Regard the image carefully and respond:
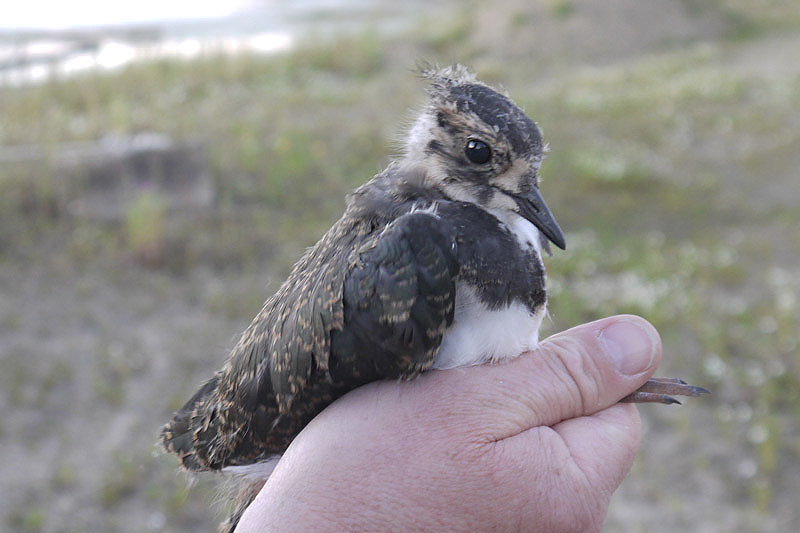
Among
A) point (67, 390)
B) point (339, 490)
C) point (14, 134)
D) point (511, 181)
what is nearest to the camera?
point (339, 490)

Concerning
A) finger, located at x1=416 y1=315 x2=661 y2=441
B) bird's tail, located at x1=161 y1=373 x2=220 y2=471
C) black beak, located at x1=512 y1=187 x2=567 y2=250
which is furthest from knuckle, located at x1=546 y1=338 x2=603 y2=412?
bird's tail, located at x1=161 y1=373 x2=220 y2=471

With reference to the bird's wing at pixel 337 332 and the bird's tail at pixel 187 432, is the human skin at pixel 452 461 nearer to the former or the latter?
the bird's wing at pixel 337 332

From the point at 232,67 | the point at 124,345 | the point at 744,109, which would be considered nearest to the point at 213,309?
the point at 124,345

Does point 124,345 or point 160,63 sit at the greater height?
point 160,63

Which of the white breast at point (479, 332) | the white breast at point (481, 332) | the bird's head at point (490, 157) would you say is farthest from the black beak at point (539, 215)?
the white breast at point (479, 332)

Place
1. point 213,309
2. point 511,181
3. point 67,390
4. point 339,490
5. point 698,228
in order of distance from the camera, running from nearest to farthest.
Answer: point 339,490, point 511,181, point 67,390, point 213,309, point 698,228

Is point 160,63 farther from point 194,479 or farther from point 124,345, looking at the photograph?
point 194,479

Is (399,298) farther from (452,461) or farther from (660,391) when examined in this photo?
(660,391)
